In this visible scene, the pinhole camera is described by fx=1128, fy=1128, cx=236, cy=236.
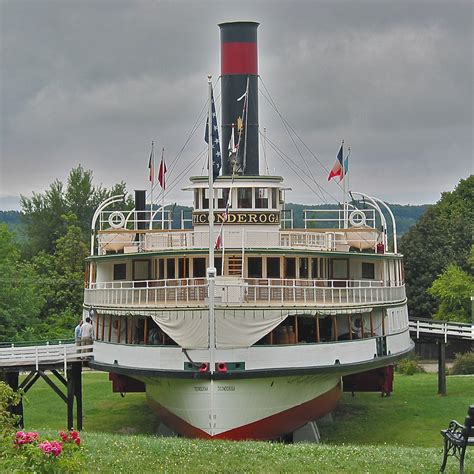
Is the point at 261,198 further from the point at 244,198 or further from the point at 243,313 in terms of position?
the point at 243,313

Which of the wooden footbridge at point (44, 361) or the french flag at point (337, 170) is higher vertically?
Answer: the french flag at point (337, 170)

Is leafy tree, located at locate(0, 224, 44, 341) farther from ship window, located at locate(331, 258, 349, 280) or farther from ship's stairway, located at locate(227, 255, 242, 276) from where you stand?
ship's stairway, located at locate(227, 255, 242, 276)

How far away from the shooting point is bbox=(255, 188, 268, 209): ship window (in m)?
35.6

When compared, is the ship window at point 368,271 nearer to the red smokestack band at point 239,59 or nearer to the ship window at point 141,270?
the ship window at point 141,270

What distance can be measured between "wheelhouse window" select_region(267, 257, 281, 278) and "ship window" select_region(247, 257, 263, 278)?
0.93ft

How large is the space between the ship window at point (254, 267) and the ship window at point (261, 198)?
278 centimetres

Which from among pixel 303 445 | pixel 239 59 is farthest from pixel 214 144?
pixel 239 59

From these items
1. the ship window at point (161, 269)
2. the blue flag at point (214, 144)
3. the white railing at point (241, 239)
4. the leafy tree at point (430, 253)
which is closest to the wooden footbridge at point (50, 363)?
the ship window at point (161, 269)

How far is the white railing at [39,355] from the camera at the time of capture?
34000mm

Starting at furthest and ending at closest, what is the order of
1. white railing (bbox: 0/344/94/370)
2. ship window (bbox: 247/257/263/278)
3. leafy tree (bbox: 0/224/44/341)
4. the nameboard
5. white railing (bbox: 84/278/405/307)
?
leafy tree (bbox: 0/224/44/341) < the nameboard < white railing (bbox: 0/344/94/370) < ship window (bbox: 247/257/263/278) < white railing (bbox: 84/278/405/307)

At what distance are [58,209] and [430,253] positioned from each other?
31.1 meters

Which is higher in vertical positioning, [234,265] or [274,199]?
[274,199]

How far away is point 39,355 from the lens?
34.2m

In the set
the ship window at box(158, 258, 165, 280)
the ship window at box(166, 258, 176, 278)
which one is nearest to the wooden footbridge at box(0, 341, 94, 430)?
the ship window at box(158, 258, 165, 280)
